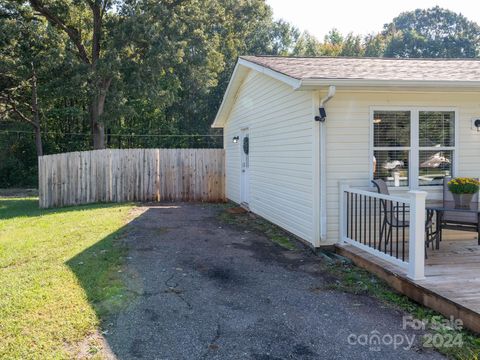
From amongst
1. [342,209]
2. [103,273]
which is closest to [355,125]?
[342,209]

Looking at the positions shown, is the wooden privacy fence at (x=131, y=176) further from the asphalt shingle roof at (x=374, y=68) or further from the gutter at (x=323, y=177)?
the gutter at (x=323, y=177)

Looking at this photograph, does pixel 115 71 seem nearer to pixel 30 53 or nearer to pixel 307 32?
pixel 30 53

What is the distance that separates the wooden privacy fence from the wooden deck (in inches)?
307

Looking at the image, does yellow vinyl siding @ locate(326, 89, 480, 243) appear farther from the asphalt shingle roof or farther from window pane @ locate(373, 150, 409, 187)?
the asphalt shingle roof

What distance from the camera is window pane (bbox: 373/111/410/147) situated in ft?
20.1

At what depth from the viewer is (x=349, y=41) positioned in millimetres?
34281

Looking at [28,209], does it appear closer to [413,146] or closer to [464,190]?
[413,146]

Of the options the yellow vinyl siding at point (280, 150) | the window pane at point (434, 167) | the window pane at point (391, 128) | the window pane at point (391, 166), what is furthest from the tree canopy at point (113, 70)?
the window pane at point (434, 167)

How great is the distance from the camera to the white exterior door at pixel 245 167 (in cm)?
1045

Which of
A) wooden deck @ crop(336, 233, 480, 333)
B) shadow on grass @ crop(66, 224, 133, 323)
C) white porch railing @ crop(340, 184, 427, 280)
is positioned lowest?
→ shadow on grass @ crop(66, 224, 133, 323)

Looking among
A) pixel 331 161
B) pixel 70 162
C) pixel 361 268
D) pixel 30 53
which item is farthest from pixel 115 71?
pixel 361 268

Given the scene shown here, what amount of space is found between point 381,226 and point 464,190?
114cm

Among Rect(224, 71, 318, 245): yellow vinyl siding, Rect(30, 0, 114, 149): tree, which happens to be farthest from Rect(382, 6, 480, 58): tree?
Rect(224, 71, 318, 245): yellow vinyl siding

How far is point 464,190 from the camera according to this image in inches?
214
